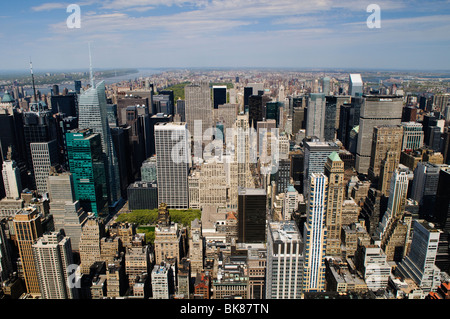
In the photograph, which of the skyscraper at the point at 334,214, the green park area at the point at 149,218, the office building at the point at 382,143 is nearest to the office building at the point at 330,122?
the office building at the point at 382,143

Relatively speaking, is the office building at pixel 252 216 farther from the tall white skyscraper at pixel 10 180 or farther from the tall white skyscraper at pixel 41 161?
the tall white skyscraper at pixel 10 180

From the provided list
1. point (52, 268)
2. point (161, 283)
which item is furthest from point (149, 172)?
point (161, 283)

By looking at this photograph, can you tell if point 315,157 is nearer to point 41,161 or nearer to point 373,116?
point 373,116

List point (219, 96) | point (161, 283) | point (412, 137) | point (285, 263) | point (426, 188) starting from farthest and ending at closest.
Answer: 1. point (219, 96)
2. point (412, 137)
3. point (426, 188)
4. point (161, 283)
5. point (285, 263)

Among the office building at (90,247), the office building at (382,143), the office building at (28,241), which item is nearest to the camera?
the office building at (28,241)

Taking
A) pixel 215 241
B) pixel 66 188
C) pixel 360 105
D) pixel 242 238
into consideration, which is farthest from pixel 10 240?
pixel 360 105
